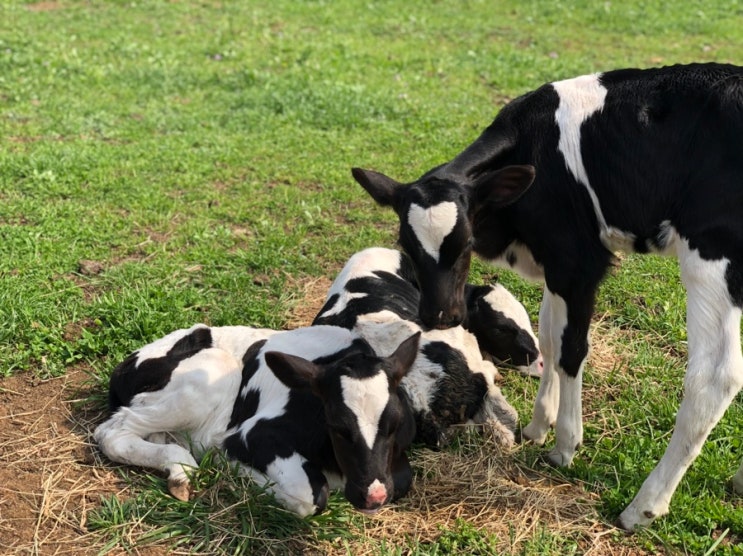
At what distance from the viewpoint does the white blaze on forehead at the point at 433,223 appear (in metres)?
4.63

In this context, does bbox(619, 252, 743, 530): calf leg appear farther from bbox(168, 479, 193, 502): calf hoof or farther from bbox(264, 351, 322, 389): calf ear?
bbox(168, 479, 193, 502): calf hoof

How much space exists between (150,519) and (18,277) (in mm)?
2804

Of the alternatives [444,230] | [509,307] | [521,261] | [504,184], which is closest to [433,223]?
[444,230]

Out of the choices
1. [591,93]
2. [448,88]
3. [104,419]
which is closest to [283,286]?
[104,419]

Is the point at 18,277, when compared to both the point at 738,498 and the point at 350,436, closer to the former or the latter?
the point at 350,436

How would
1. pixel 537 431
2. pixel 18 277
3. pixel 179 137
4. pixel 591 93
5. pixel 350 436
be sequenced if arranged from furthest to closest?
pixel 179 137 → pixel 18 277 → pixel 537 431 → pixel 591 93 → pixel 350 436

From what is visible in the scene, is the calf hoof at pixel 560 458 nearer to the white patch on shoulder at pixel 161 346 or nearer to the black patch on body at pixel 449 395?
the black patch on body at pixel 449 395

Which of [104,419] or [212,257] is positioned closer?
[104,419]

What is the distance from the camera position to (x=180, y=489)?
4664 mm

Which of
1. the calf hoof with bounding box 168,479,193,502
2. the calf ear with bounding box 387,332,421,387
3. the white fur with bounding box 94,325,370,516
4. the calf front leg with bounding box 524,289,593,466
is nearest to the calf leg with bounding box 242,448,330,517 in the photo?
the white fur with bounding box 94,325,370,516

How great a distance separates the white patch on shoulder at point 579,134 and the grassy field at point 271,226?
4.37ft

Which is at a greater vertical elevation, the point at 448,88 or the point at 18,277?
the point at 448,88

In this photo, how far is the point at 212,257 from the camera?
23.5 ft

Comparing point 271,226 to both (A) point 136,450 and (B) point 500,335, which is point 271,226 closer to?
(B) point 500,335
